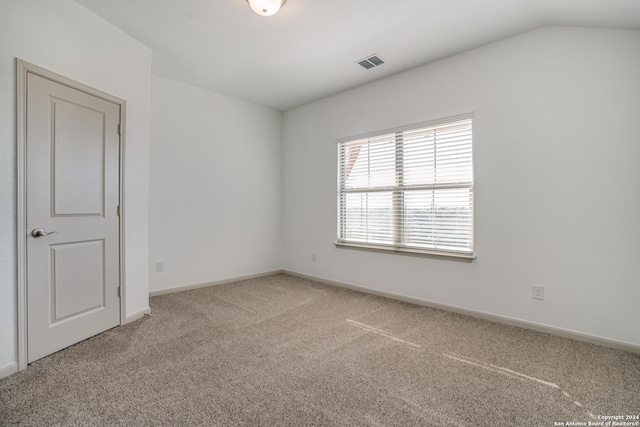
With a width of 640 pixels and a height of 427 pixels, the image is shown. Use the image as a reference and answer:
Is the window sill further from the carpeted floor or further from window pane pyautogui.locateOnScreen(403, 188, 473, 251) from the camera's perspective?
the carpeted floor

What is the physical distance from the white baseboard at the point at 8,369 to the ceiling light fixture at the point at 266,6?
3.13m

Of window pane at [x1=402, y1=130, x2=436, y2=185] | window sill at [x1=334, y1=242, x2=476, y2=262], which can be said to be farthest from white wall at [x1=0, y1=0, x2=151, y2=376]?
window pane at [x1=402, y1=130, x2=436, y2=185]

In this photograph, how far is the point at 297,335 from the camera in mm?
2684

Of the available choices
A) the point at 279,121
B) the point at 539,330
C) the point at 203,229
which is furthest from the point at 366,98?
the point at 539,330

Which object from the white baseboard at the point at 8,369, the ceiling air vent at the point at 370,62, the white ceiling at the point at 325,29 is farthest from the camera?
the ceiling air vent at the point at 370,62

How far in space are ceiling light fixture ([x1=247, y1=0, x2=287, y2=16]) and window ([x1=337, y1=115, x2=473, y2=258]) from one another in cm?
199

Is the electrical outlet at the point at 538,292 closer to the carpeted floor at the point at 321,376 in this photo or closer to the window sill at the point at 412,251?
the carpeted floor at the point at 321,376

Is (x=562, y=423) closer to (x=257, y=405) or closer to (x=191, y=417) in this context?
(x=257, y=405)

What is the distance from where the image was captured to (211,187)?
438 cm

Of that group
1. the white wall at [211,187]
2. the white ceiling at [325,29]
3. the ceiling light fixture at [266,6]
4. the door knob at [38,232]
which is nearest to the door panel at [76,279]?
the door knob at [38,232]

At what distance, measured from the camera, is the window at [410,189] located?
326 cm

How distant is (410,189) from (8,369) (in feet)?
12.6

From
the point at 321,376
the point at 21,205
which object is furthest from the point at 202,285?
the point at 321,376

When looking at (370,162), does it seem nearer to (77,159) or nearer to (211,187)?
(211,187)
